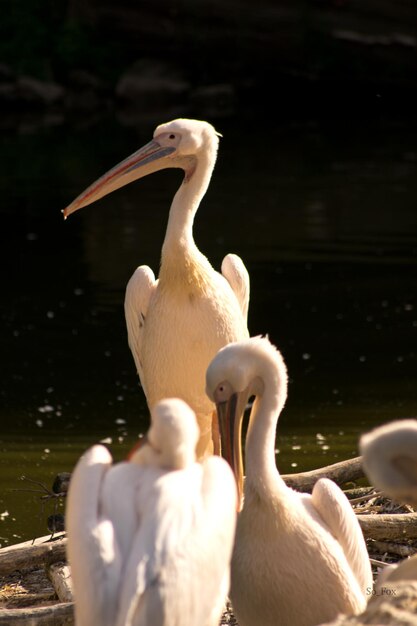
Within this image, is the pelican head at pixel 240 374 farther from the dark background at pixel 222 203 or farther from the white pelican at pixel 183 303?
the dark background at pixel 222 203

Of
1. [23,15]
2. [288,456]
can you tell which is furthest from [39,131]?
[288,456]

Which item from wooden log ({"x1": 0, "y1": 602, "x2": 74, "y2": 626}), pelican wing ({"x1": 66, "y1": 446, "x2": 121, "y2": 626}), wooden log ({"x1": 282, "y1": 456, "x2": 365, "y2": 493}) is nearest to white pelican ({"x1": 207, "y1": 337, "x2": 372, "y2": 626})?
wooden log ({"x1": 0, "y1": 602, "x2": 74, "y2": 626})

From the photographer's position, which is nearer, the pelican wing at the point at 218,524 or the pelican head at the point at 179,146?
the pelican wing at the point at 218,524

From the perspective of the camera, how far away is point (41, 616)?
11.5 ft

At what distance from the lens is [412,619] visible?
221 cm

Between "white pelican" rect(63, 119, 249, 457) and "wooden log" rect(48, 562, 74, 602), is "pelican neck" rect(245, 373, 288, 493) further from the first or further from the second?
"white pelican" rect(63, 119, 249, 457)

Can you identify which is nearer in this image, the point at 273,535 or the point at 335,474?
the point at 273,535

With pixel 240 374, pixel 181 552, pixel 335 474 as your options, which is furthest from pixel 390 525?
pixel 181 552

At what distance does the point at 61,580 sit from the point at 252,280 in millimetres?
5495

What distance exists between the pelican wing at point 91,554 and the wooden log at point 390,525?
1457 mm

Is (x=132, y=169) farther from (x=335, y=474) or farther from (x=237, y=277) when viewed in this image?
(x=335, y=474)

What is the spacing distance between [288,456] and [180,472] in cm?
285

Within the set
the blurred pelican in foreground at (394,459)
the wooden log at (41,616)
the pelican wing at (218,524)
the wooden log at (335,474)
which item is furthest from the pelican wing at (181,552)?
the wooden log at (335,474)

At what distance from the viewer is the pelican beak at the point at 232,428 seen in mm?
3488
